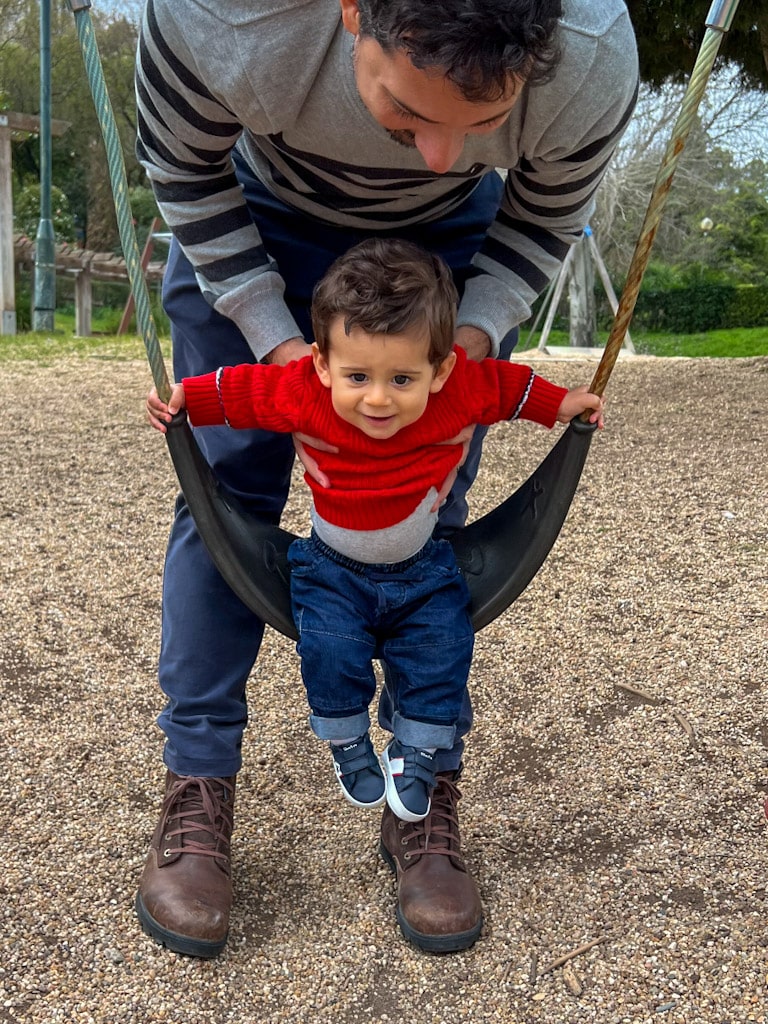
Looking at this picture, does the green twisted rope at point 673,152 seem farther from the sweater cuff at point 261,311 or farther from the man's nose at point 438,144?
the sweater cuff at point 261,311

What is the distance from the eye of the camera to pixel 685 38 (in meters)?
5.11

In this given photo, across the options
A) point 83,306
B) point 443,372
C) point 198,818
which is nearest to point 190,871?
point 198,818

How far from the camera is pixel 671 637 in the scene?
2549 mm

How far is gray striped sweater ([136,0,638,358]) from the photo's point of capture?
3.86ft

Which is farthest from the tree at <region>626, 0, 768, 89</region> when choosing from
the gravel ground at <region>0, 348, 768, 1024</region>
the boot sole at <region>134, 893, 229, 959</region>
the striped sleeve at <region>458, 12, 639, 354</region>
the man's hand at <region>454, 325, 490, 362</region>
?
the boot sole at <region>134, 893, 229, 959</region>

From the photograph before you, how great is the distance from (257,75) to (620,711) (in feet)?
4.89

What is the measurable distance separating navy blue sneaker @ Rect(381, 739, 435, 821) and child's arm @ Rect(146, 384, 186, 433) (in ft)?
1.78

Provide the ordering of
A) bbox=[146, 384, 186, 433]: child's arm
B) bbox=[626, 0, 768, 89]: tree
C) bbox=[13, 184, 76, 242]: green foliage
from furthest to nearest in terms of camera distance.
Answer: bbox=[13, 184, 76, 242]: green foliage
bbox=[626, 0, 768, 89]: tree
bbox=[146, 384, 186, 433]: child's arm

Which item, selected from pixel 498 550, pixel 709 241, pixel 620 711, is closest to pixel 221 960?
pixel 498 550

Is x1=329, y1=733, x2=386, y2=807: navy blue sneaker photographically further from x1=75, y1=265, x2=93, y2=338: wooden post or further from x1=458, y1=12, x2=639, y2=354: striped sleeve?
x1=75, y1=265, x2=93, y2=338: wooden post

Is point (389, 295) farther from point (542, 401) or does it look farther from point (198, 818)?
point (198, 818)

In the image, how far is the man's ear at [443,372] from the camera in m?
1.39

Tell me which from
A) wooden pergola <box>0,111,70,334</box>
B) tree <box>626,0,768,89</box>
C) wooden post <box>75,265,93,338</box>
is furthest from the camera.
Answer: wooden post <box>75,265,93,338</box>

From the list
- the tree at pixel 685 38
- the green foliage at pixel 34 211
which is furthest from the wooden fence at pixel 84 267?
the tree at pixel 685 38
